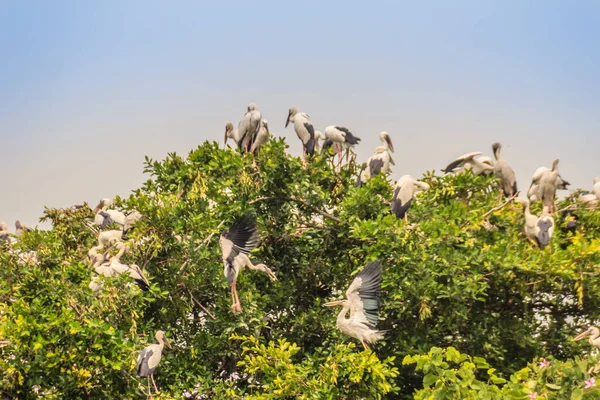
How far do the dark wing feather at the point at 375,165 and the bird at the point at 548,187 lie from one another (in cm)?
208

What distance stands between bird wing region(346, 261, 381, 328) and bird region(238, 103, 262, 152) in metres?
4.41

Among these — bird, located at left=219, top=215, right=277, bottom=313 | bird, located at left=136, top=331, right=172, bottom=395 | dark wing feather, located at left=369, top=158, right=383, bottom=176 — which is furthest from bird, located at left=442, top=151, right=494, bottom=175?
bird, located at left=136, top=331, right=172, bottom=395

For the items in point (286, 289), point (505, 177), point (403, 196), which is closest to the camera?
point (403, 196)

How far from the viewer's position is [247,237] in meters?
8.55

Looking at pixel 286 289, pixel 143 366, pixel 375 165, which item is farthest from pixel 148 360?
pixel 375 165

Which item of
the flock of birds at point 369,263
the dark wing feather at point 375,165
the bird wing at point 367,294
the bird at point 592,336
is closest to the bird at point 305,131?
the flock of birds at point 369,263

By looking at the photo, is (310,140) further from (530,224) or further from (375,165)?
(530,224)

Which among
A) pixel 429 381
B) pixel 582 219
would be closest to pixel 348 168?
pixel 582 219

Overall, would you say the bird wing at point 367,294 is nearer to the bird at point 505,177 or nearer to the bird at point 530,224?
the bird at point 530,224

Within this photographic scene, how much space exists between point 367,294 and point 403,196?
1.49 metres

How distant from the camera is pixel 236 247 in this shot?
27.8ft

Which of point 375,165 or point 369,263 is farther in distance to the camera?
point 375,165

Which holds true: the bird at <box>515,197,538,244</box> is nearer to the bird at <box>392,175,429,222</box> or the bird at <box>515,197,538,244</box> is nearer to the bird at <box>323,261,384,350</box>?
the bird at <box>392,175,429,222</box>

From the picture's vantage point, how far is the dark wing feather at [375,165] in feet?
37.4
